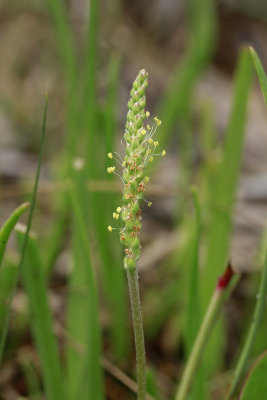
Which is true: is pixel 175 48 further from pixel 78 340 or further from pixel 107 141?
pixel 78 340

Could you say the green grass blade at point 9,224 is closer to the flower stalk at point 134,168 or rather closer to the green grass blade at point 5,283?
the flower stalk at point 134,168

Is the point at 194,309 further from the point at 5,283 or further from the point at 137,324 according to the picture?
the point at 5,283

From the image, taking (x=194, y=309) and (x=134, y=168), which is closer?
(x=134, y=168)

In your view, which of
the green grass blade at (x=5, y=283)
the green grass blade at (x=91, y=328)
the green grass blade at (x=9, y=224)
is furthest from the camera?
the green grass blade at (x=5, y=283)

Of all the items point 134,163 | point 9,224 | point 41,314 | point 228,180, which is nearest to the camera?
point 134,163

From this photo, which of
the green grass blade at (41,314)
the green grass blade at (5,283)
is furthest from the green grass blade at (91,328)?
the green grass blade at (5,283)

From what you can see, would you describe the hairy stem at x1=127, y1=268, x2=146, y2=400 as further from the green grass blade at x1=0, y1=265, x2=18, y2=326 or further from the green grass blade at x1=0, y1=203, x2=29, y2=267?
the green grass blade at x1=0, y1=265, x2=18, y2=326

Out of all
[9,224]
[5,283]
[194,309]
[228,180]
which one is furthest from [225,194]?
[9,224]

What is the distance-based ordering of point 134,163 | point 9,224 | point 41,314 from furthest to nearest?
1. point 41,314
2. point 9,224
3. point 134,163

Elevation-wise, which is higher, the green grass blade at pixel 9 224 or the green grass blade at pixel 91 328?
the green grass blade at pixel 9 224

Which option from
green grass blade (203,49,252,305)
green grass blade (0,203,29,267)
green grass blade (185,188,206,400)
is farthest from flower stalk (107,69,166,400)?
green grass blade (203,49,252,305)
